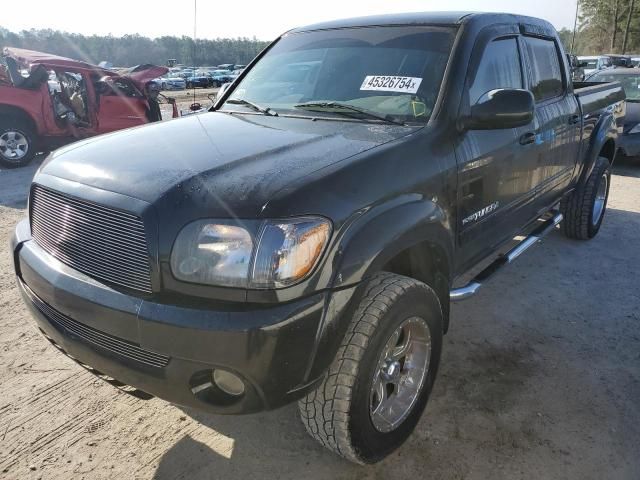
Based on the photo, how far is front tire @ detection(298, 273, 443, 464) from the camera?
2.06 metres

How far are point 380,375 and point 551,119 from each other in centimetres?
241

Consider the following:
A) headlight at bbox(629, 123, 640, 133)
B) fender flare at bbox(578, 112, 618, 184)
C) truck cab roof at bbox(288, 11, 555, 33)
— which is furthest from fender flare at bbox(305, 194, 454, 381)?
headlight at bbox(629, 123, 640, 133)

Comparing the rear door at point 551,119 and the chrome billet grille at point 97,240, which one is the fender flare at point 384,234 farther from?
the rear door at point 551,119

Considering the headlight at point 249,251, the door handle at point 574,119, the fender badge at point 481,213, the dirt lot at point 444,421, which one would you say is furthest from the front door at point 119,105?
the headlight at point 249,251

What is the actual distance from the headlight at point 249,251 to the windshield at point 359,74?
113 centimetres

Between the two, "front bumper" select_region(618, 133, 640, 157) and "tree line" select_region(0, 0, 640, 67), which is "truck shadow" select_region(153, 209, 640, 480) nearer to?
"front bumper" select_region(618, 133, 640, 157)

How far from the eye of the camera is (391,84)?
281 cm

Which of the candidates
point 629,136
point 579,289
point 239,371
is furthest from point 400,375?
point 629,136

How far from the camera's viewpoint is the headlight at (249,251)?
5.93ft

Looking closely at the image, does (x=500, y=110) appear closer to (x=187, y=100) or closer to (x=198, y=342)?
(x=198, y=342)

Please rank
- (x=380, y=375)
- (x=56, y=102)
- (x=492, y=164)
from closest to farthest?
(x=380, y=375)
(x=492, y=164)
(x=56, y=102)

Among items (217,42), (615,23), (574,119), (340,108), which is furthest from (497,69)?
(217,42)

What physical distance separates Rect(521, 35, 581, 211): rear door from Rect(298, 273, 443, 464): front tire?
1706 mm

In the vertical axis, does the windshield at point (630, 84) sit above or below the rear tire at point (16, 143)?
above
